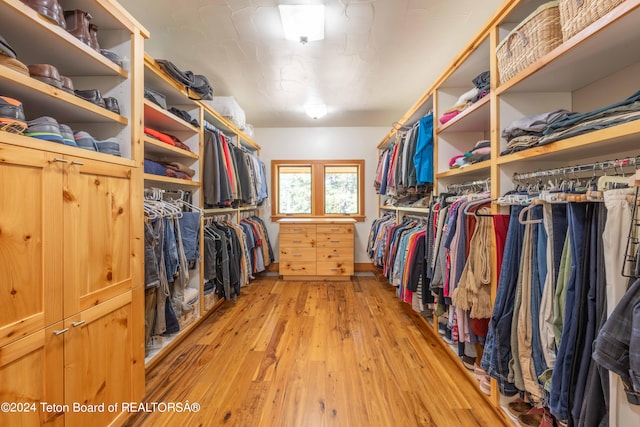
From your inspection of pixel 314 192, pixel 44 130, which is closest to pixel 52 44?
pixel 44 130

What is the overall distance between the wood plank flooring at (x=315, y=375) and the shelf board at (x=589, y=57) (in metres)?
1.71

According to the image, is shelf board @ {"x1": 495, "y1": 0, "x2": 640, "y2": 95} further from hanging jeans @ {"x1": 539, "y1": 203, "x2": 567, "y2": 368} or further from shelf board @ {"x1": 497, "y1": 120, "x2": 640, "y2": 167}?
hanging jeans @ {"x1": 539, "y1": 203, "x2": 567, "y2": 368}

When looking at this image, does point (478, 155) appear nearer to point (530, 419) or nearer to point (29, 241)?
point (530, 419)

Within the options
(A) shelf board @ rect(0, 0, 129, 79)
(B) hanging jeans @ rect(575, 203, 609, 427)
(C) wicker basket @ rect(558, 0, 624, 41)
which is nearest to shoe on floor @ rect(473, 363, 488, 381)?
(B) hanging jeans @ rect(575, 203, 609, 427)

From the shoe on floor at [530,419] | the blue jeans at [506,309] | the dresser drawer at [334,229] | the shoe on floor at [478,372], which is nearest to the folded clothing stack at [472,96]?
the blue jeans at [506,309]

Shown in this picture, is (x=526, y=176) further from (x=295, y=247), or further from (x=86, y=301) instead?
(x=295, y=247)

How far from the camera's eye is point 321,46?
7.27 feet

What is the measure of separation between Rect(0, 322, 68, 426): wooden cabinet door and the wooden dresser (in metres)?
2.94

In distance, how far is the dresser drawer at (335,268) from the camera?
384 cm

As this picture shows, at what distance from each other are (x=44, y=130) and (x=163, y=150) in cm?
110

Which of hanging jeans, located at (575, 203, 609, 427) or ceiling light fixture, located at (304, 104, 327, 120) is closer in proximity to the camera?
hanging jeans, located at (575, 203, 609, 427)

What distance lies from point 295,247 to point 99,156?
9.48 feet

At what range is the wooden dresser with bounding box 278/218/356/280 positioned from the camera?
3.85 metres

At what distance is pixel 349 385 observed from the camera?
1.65 meters
